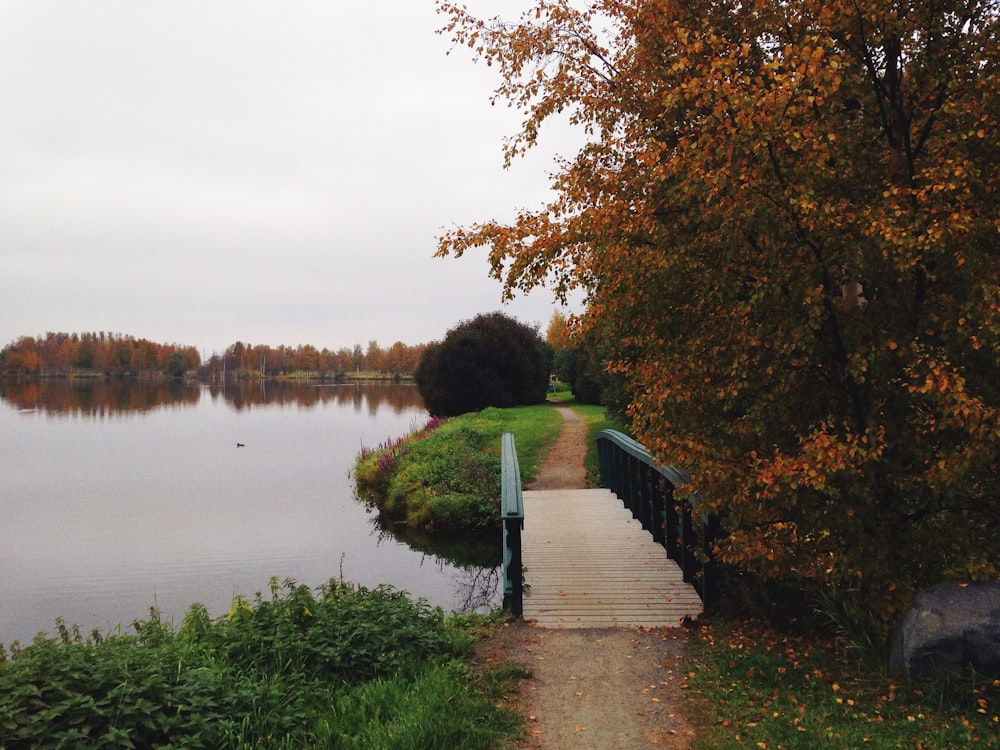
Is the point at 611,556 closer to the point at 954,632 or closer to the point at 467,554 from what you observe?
the point at 954,632

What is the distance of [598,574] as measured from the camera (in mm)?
8203

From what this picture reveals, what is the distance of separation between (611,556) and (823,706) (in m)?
4.46

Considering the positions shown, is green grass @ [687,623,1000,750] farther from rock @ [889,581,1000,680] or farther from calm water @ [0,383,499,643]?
calm water @ [0,383,499,643]

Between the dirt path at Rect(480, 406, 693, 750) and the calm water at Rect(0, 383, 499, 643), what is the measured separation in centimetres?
423

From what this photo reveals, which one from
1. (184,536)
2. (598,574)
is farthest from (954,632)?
(184,536)

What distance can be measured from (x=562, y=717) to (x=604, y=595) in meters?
3.09

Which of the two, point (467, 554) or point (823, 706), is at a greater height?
point (823, 706)

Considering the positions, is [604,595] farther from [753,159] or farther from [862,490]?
[753,159]

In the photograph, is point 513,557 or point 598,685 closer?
point 598,685

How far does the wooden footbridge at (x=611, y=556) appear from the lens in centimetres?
701

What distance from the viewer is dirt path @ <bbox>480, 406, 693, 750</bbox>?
4277mm

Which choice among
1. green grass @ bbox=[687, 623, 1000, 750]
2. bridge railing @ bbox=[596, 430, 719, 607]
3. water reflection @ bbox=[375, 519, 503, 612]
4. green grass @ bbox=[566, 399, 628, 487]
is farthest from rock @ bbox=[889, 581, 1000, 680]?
green grass @ bbox=[566, 399, 628, 487]

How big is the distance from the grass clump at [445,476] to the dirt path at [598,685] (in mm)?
8720

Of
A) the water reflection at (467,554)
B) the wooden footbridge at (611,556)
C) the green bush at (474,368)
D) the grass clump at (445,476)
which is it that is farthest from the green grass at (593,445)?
the green bush at (474,368)
